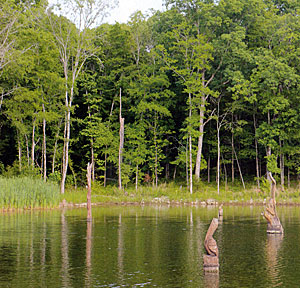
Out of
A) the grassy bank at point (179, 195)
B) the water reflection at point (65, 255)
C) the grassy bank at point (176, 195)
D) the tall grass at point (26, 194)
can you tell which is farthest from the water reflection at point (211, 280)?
the grassy bank at point (179, 195)

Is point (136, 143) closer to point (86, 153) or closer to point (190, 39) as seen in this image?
point (86, 153)

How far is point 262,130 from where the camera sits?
5291cm

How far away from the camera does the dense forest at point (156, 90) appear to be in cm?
4938

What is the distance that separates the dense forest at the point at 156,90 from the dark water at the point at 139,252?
18762 millimetres

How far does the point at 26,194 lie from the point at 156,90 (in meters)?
24.5

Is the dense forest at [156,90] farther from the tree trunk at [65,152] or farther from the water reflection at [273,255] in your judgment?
the water reflection at [273,255]

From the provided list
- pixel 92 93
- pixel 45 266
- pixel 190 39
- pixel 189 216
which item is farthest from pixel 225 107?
pixel 45 266

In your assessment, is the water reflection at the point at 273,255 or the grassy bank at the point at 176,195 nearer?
the water reflection at the point at 273,255

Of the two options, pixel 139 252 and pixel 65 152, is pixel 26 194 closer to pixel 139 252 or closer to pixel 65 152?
pixel 65 152

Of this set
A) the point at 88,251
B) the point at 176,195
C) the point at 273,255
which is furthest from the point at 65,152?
the point at 273,255

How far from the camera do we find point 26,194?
121 feet

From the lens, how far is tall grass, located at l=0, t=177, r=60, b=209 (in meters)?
35.6

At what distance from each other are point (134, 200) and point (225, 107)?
59.8ft

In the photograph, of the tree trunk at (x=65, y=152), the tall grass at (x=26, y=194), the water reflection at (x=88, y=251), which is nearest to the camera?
the water reflection at (x=88, y=251)
